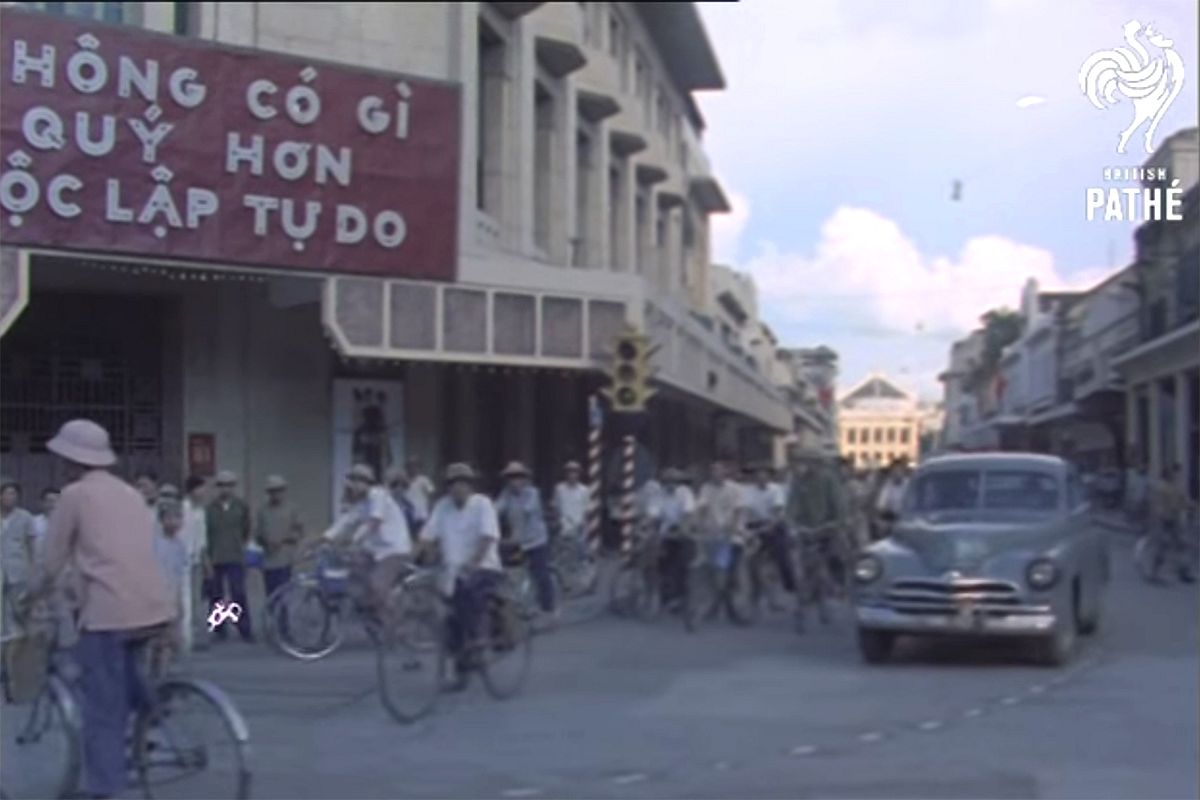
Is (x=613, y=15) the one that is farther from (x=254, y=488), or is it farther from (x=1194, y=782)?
(x=1194, y=782)

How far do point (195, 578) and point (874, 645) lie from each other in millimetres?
7155

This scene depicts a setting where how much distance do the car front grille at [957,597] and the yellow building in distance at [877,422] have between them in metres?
16.1

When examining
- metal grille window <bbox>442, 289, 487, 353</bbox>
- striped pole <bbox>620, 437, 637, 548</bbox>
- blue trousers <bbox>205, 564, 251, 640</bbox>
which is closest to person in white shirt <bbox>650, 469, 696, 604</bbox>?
striped pole <bbox>620, 437, 637, 548</bbox>

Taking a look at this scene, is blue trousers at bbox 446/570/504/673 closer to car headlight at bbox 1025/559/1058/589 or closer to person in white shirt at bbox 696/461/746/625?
car headlight at bbox 1025/559/1058/589

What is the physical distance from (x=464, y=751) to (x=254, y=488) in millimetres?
13073

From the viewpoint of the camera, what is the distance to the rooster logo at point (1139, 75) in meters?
5.52

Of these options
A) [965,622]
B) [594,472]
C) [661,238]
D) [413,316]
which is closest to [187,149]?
[965,622]

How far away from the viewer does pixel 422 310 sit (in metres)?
23.9

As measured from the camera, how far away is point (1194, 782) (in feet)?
31.7

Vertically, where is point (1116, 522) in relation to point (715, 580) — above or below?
above

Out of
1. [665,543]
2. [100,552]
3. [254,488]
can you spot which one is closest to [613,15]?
[254,488]

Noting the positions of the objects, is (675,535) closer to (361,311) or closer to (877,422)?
(361,311)

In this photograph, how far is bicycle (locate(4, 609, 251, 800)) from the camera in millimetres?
7863

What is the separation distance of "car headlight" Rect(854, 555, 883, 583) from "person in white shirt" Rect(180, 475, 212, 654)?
6.36 meters
